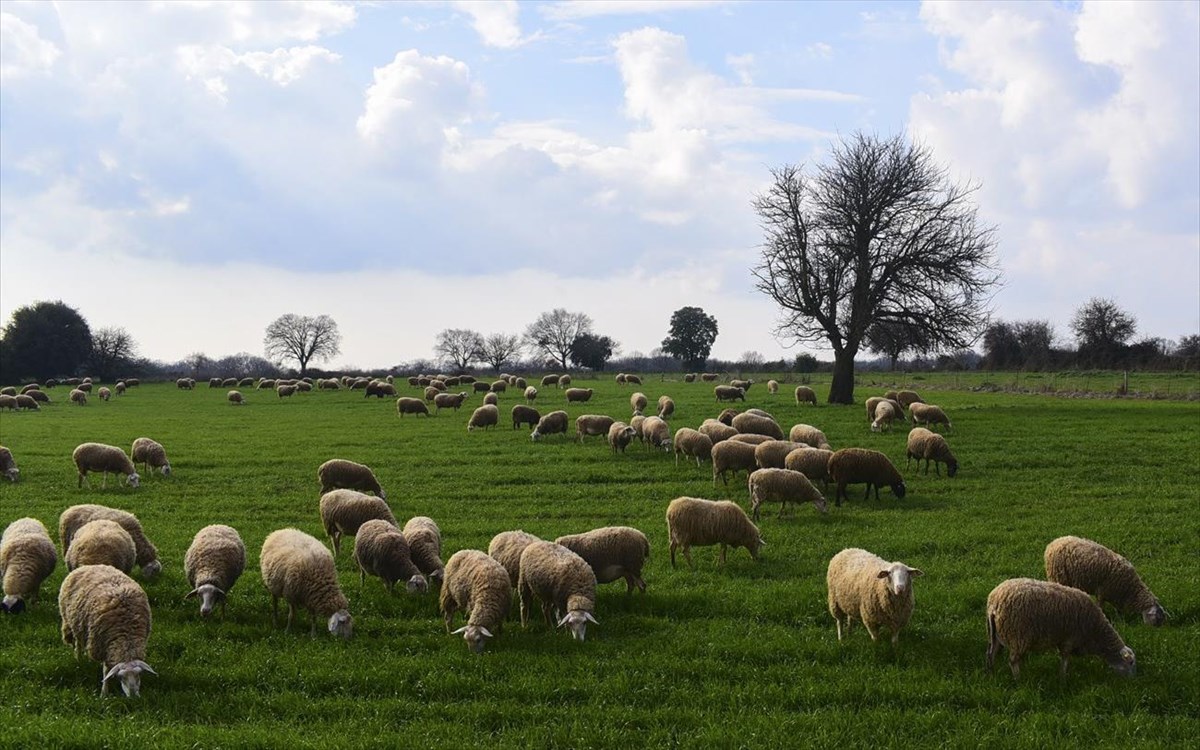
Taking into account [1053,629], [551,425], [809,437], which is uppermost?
[809,437]

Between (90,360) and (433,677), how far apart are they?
10869 cm

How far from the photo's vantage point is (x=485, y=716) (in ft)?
22.0

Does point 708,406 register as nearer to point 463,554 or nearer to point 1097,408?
point 1097,408

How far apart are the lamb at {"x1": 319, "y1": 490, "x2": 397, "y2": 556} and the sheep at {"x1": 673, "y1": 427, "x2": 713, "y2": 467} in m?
10.4

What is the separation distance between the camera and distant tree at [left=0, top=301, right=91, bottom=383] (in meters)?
87.8

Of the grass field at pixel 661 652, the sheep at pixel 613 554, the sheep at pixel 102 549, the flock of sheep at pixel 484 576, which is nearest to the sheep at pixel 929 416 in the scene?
the grass field at pixel 661 652

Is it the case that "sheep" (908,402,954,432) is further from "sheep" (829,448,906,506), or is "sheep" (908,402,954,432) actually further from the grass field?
"sheep" (829,448,906,506)

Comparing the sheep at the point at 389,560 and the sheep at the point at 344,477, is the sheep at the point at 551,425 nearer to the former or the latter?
the sheep at the point at 344,477

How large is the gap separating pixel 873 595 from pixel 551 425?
68.4 feet

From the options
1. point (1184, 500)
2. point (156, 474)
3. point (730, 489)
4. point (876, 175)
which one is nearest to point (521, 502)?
point (730, 489)

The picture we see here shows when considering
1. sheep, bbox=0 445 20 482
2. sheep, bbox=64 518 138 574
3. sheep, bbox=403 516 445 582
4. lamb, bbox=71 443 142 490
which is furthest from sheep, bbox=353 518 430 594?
sheep, bbox=0 445 20 482

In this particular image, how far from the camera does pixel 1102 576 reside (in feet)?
31.2

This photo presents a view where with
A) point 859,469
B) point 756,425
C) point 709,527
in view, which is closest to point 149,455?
point 709,527

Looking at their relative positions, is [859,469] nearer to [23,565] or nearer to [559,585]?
[559,585]
